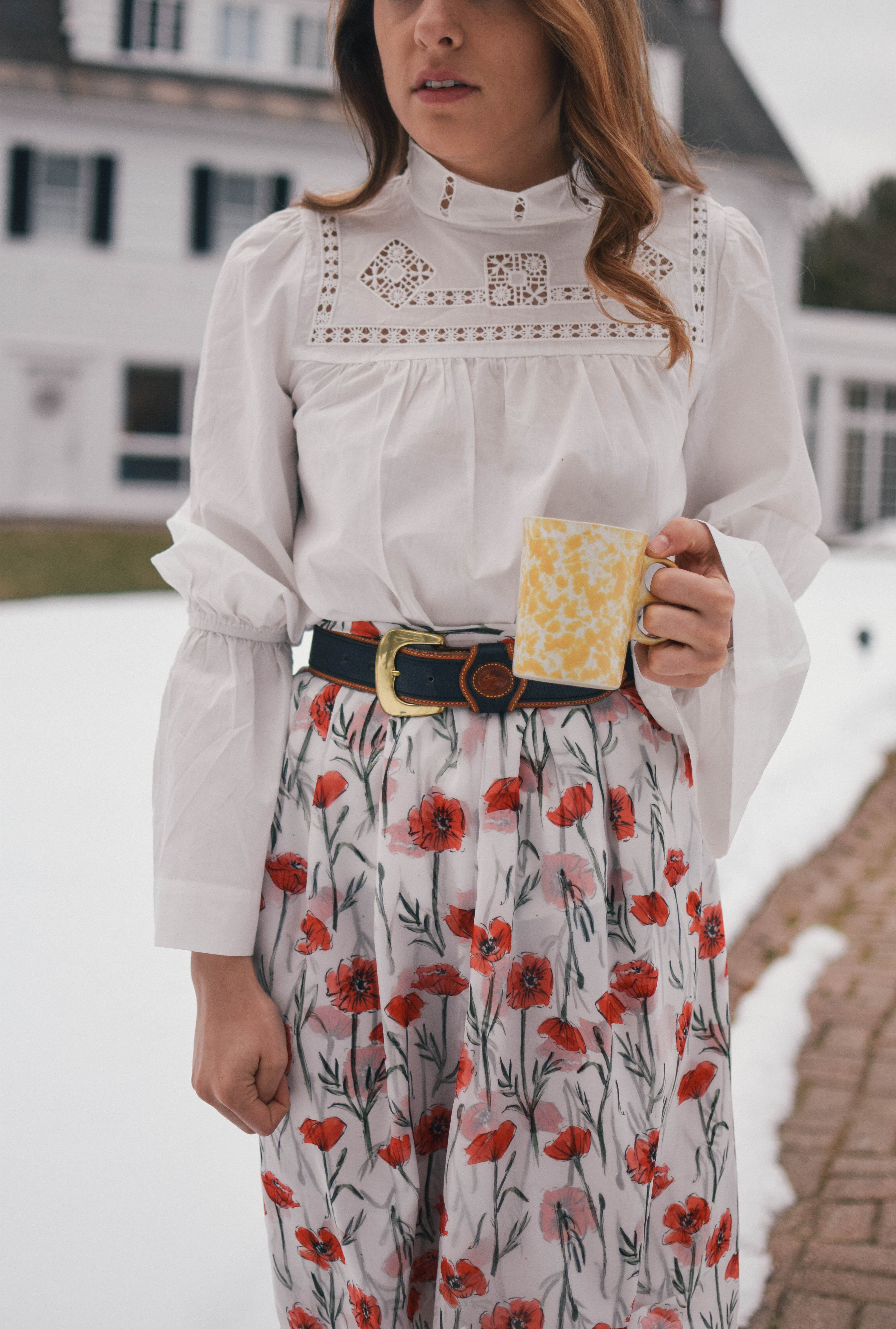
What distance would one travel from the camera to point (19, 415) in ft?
48.8

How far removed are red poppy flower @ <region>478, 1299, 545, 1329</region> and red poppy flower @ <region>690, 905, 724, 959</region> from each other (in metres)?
0.36

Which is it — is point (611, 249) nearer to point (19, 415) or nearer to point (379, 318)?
point (379, 318)

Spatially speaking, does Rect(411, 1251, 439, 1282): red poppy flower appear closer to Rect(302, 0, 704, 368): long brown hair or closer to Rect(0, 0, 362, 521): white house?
Rect(302, 0, 704, 368): long brown hair

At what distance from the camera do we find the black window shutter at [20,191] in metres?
13.8

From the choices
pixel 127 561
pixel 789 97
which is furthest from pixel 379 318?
pixel 789 97

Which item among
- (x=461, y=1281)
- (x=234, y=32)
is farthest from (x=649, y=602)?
(x=234, y=32)

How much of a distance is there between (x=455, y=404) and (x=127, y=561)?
33.3 feet

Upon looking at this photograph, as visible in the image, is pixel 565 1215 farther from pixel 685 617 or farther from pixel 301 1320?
pixel 685 617

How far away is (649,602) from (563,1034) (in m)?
0.39

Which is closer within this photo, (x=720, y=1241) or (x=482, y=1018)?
(x=482, y=1018)

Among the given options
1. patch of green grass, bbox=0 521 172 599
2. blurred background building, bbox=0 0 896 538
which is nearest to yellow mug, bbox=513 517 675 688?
patch of green grass, bbox=0 521 172 599

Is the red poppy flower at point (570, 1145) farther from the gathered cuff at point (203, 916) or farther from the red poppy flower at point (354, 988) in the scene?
the gathered cuff at point (203, 916)

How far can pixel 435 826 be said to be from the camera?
1.04 m

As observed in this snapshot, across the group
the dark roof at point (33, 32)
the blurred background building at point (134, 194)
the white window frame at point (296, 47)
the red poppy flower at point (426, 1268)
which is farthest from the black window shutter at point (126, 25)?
the red poppy flower at point (426, 1268)
